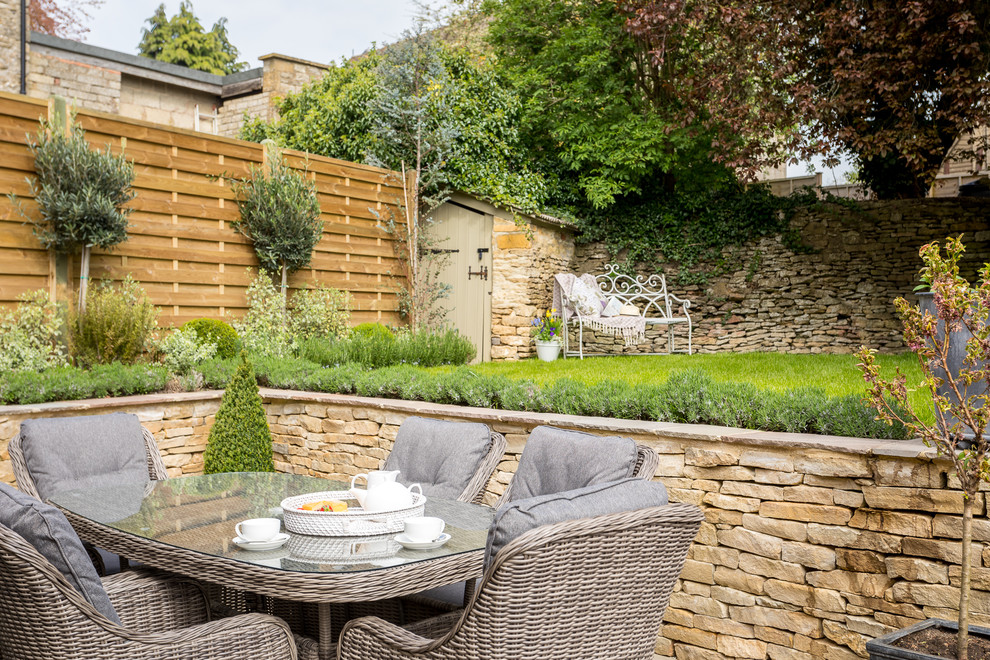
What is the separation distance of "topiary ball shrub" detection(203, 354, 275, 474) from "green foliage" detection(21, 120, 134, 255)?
241 centimetres

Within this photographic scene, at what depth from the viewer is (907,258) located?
30.5ft

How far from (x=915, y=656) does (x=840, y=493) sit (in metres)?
0.74

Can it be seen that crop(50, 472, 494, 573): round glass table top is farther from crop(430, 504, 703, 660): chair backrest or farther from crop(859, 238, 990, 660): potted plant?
crop(859, 238, 990, 660): potted plant

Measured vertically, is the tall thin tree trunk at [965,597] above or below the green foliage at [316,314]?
below

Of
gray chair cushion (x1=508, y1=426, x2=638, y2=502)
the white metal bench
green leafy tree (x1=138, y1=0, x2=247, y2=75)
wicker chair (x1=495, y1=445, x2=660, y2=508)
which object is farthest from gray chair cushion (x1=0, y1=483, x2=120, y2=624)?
green leafy tree (x1=138, y1=0, x2=247, y2=75)

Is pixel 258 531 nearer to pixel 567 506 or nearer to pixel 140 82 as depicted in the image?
pixel 567 506

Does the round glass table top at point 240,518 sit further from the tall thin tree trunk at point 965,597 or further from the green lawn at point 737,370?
the green lawn at point 737,370

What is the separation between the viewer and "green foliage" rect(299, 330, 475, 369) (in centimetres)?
648

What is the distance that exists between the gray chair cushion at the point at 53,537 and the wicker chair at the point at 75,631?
0.16 feet

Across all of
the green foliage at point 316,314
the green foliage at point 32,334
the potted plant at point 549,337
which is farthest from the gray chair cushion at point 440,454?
the potted plant at point 549,337

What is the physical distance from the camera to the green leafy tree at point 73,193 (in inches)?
247

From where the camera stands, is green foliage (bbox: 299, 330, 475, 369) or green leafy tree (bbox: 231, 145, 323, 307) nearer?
green foliage (bbox: 299, 330, 475, 369)

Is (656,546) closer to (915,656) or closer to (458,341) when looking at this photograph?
(915,656)

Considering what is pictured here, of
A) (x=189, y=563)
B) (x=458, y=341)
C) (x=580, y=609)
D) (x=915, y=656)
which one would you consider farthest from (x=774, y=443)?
(x=458, y=341)
